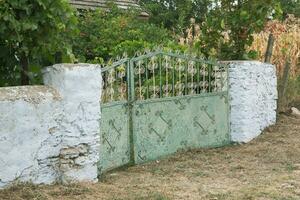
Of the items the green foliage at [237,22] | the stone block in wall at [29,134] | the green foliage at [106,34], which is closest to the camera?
the stone block in wall at [29,134]

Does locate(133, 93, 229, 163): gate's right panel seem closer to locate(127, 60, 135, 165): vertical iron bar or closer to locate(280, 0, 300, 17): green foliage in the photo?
locate(127, 60, 135, 165): vertical iron bar

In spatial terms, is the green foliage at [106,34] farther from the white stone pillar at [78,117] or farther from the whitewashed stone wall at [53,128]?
the whitewashed stone wall at [53,128]

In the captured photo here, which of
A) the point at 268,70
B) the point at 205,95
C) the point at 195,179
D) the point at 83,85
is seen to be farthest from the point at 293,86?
the point at 83,85

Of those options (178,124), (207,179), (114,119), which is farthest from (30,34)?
(178,124)

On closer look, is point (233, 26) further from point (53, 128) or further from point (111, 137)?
point (53, 128)

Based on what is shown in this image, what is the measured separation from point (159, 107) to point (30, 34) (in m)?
2.57

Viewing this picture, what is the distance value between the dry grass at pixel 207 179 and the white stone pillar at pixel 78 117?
228mm

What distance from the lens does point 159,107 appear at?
764 centimetres

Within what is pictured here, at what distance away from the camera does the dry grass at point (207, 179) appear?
5734 millimetres

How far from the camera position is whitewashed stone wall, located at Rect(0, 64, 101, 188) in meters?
5.44

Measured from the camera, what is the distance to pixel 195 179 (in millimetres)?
6648

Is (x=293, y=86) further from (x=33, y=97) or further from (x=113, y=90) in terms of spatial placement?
(x=33, y=97)

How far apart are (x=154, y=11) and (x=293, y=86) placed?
42.0ft

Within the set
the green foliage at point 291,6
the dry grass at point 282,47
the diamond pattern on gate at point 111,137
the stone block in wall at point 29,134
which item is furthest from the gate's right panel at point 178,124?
the green foliage at point 291,6
